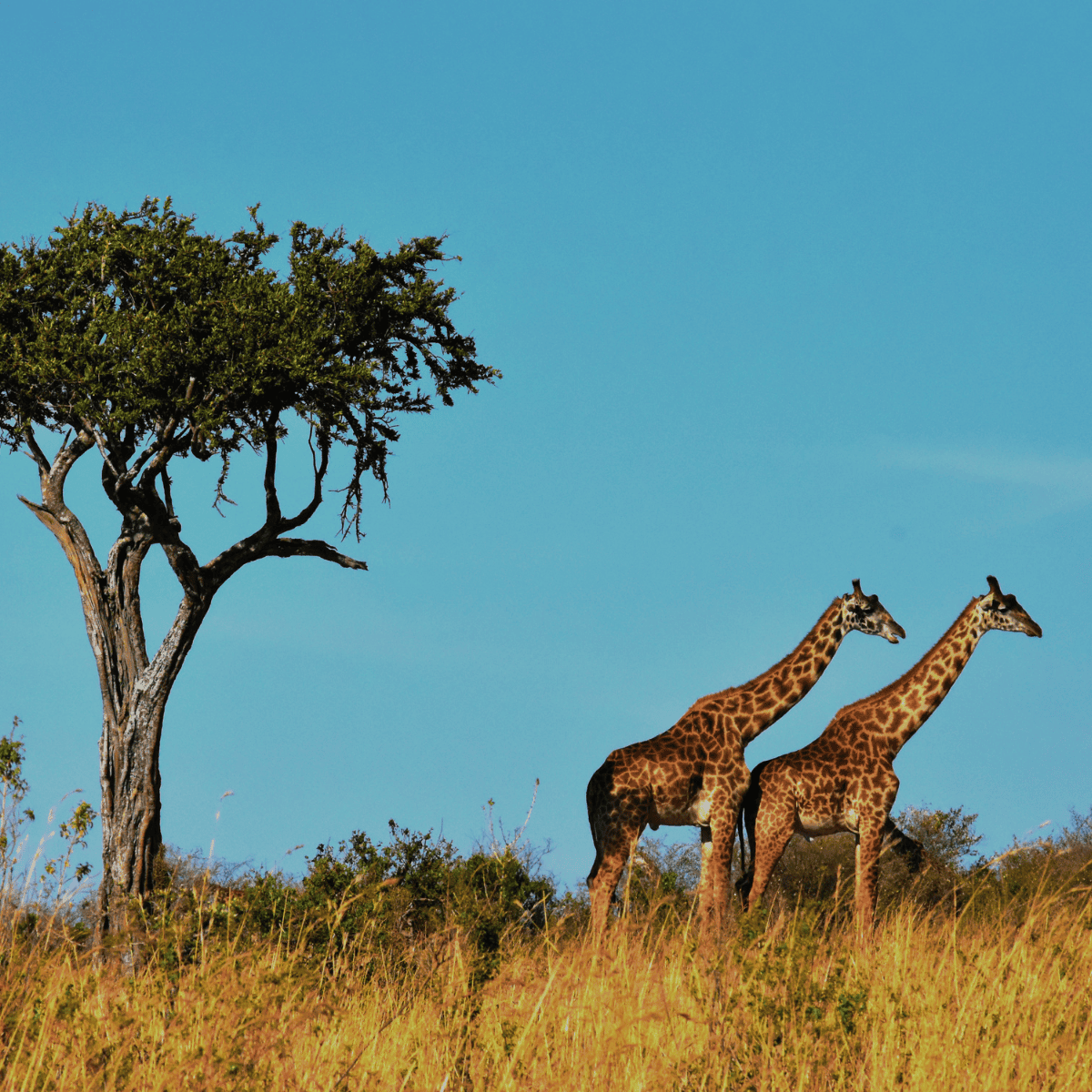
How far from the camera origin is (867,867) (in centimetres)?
1449

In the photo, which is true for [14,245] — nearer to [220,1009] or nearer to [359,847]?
[359,847]

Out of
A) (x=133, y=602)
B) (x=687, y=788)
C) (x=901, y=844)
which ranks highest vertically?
(x=133, y=602)

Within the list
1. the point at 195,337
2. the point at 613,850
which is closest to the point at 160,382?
the point at 195,337

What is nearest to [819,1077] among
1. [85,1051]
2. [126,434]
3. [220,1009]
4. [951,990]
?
[951,990]

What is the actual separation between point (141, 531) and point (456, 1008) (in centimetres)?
1460

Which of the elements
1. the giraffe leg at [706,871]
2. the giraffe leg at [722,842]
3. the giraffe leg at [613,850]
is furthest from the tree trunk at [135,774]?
the giraffe leg at [722,842]

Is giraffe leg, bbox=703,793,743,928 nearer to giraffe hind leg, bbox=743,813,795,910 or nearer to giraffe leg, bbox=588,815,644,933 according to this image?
giraffe hind leg, bbox=743,813,795,910

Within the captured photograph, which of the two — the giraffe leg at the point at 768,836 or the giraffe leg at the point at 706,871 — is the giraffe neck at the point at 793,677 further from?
the giraffe leg at the point at 706,871

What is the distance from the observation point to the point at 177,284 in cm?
2147

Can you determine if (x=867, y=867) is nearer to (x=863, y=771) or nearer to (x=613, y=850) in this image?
(x=863, y=771)

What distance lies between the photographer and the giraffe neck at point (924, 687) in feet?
50.9

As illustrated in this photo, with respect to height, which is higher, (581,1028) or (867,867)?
(867,867)

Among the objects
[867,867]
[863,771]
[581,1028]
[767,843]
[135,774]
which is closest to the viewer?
[581,1028]

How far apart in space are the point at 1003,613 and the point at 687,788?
4.90 metres
